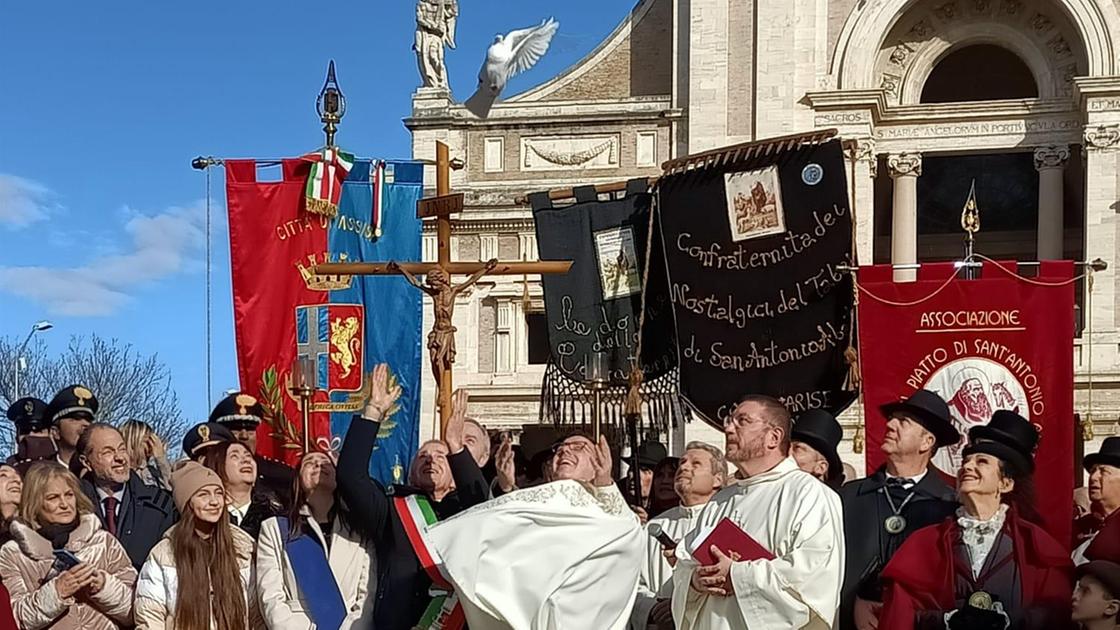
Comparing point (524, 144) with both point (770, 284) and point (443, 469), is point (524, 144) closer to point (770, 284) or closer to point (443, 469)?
point (770, 284)

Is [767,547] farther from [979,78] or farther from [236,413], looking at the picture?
[979,78]

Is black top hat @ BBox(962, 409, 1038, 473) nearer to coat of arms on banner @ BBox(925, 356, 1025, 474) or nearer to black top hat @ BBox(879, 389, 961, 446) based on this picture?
black top hat @ BBox(879, 389, 961, 446)

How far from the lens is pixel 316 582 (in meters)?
6.30

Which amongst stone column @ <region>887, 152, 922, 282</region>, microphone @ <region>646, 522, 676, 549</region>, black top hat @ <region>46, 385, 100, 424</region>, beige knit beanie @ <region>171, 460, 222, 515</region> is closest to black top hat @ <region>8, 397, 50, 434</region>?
black top hat @ <region>46, 385, 100, 424</region>

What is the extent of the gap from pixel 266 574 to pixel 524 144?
19.0 meters

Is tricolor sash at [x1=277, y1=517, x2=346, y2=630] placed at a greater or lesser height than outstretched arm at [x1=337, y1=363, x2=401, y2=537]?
lesser

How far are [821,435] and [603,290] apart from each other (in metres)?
3.33

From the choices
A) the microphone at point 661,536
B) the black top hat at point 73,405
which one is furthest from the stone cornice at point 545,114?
the microphone at point 661,536

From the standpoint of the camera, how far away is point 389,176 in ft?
42.6

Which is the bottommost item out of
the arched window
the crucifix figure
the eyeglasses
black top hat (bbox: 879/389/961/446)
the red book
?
the red book

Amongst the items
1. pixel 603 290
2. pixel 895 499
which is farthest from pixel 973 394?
pixel 603 290

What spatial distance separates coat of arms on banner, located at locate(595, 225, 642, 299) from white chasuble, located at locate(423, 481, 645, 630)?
165 inches

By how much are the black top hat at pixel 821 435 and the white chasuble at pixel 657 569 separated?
2.07 feet

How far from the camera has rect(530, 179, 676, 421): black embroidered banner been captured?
10.2 meters
